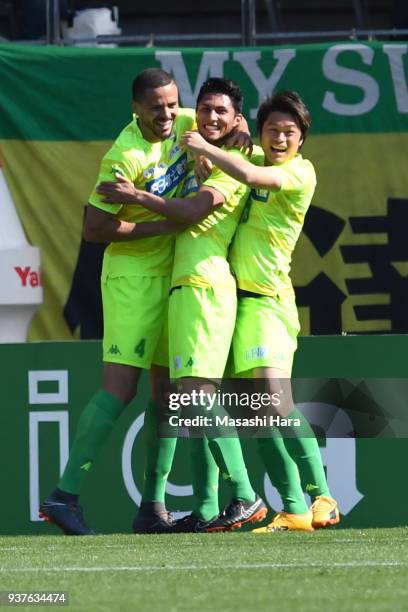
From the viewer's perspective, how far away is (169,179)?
5852 mm

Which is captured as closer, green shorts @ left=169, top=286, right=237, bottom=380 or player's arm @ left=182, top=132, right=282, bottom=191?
player's arm @ left=182, top=132, right=282, bottom=191

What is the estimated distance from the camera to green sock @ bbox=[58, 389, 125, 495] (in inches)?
223

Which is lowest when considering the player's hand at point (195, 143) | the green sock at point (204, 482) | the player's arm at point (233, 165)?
the green sock at point (204, 482)

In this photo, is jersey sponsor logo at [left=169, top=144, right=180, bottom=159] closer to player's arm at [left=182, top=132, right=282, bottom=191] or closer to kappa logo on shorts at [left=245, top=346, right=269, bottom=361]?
player's arm at [left=182, top=132, right=282, bottom=191]

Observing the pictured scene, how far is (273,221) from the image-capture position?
5.73 meters

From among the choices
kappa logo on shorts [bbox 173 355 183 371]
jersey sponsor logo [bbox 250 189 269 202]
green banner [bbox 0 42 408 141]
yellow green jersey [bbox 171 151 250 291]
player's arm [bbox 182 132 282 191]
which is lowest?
kappa logo on shorts [bbox 173 355 183 371]

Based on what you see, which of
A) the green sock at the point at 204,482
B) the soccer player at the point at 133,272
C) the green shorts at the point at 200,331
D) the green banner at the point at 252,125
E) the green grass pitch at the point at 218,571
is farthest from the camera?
the green banner at the point at 252,125

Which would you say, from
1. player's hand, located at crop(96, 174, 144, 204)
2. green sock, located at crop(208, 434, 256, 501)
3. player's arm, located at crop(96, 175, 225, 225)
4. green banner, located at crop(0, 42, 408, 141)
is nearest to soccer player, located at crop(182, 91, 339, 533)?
green sock, located at crop(208, 434, 256, 501)

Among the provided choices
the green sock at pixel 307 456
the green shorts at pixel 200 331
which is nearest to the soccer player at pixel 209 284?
the green shorts at pixel 200 331

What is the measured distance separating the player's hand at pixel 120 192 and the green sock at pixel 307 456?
3.37ft

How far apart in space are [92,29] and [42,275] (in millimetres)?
2150

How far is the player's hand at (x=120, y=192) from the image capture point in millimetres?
5598

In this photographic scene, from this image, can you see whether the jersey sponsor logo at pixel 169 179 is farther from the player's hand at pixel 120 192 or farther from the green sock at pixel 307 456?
the green sock at pixel 307 456

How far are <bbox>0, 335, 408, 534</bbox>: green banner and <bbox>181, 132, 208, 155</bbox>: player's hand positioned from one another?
4.69 feet
